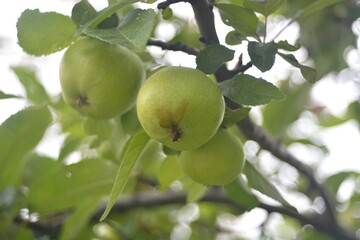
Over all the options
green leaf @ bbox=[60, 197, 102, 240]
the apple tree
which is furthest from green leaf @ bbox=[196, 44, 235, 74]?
green leaf @ bbox=[60, 197, 102, 240]

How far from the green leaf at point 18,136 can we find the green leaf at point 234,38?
49 centimetres

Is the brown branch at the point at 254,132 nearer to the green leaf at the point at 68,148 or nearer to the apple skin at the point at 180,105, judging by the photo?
the apple skin at the point at 180,105

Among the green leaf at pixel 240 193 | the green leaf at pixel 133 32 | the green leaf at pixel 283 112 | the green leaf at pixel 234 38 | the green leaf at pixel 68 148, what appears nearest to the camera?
the green leaf at pixel 133 32

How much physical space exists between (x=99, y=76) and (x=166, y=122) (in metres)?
0.21

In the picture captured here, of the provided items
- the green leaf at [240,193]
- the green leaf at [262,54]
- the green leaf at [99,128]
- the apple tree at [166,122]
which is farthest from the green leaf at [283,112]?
the green leaf at [262,54]

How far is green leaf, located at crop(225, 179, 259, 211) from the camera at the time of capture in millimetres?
1145

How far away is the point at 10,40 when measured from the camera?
92.1 inches

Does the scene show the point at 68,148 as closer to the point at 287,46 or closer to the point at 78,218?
the point at 78,218

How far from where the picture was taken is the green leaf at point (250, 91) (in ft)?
2.88

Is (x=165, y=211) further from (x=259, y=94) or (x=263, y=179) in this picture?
(x=259, y=94)

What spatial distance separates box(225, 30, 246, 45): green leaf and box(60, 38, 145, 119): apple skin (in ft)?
0.61

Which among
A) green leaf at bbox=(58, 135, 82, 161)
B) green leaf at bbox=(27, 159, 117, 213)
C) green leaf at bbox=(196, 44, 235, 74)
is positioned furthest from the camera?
green leaf at bbox=(58, 135, 82, 161)

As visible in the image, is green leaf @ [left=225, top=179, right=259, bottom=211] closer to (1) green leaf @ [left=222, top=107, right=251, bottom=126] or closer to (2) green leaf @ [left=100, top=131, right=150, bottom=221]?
(1) green leaf @ [left=222, top=107, right=251, bottom=126]

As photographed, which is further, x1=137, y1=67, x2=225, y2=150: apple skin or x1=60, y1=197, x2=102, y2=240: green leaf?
x1=60, y1=197, x2=102, y2=240: green leaf
